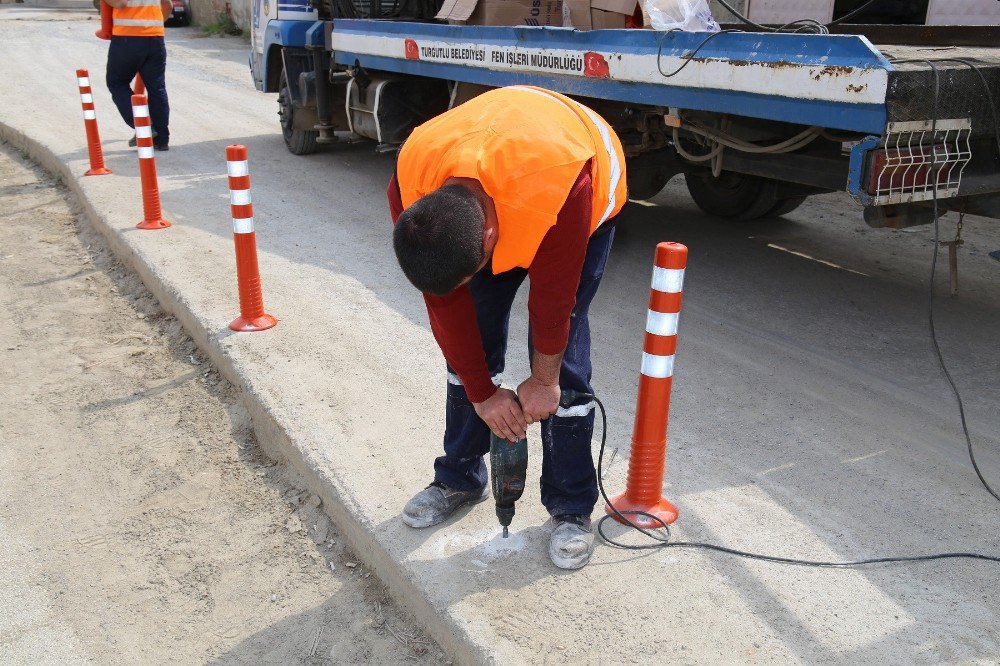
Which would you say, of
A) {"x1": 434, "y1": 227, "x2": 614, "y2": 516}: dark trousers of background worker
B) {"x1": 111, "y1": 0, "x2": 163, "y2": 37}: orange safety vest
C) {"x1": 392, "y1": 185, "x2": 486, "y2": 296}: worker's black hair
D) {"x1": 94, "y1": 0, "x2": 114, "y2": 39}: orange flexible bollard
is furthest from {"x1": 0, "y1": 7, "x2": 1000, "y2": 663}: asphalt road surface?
{"x1": 94, "y1": 0, "x2": 114, "y2": 39}: orange flexible bollard

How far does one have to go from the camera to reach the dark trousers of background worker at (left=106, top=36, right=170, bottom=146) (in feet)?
29.8

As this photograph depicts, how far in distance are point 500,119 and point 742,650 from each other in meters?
1.65

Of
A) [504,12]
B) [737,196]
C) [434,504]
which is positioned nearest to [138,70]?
[504,12]

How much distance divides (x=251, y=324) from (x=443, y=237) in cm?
300

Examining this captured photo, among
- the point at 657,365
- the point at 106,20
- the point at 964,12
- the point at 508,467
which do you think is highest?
the point at 964,12

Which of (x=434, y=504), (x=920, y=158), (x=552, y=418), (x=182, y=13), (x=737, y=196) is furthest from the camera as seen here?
(x=182, y=13)

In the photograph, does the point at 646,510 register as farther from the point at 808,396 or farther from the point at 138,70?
the point at 138,70

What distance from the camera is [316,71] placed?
8.95 metres

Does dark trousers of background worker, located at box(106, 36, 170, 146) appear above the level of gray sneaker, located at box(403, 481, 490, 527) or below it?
above

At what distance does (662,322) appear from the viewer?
2.90 metres

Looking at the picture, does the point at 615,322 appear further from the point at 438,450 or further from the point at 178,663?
the point at 178,663

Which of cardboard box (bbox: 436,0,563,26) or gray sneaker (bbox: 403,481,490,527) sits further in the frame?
cardboard box (bbox: 436,0,563,26)

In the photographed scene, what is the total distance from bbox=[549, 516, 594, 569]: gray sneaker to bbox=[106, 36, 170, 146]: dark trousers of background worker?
764 centimetres

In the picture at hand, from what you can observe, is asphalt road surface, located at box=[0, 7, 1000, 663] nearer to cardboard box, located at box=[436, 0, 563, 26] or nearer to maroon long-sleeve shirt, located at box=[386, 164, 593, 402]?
maroon long-sleeve shirt, located at box=[386, 164, 593, 402]
